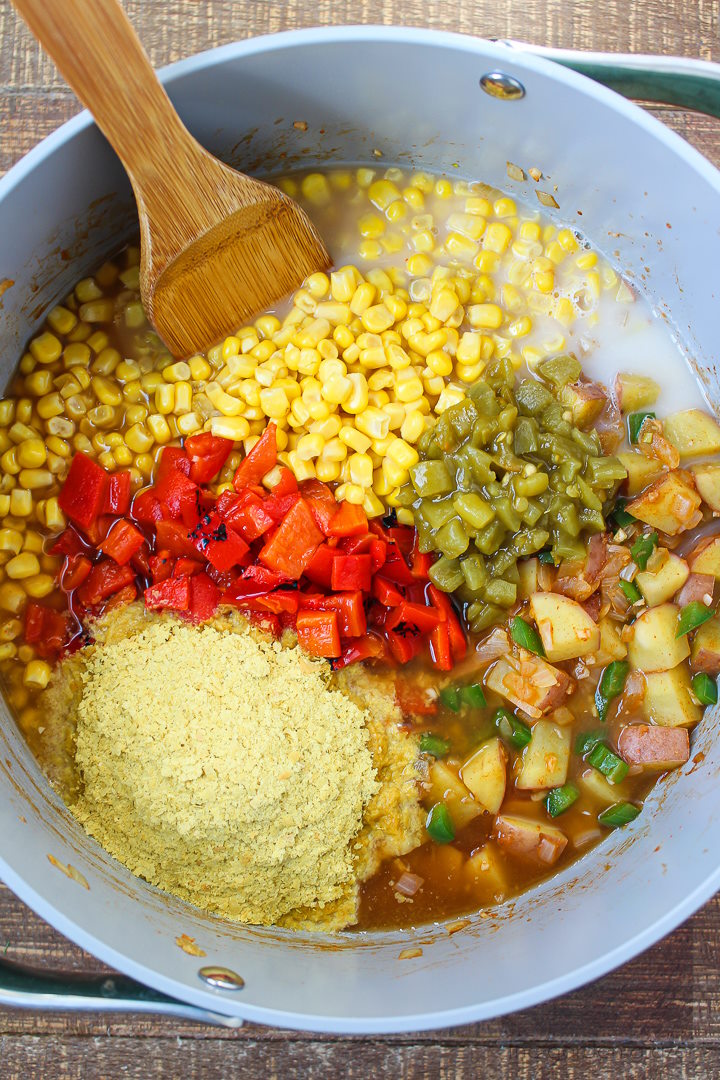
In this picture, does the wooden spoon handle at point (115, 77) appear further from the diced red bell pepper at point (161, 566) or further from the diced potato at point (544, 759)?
the diced potato at point (544, 759)

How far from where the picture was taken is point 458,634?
2695 mm

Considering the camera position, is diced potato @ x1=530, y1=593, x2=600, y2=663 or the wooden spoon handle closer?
the wooden spoon handle

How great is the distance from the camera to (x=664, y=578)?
2635 millimetres

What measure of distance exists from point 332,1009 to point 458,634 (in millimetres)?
1132

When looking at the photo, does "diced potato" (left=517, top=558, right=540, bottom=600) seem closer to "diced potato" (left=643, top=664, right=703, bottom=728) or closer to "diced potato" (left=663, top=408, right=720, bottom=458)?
"diced potato" (left=643, top=664, right=703, bottom=728)

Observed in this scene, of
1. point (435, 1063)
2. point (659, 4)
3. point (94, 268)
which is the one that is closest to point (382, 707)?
point (435, 1063)

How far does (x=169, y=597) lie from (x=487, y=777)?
1.14 m

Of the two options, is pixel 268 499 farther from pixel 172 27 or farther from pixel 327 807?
pixel 172 27

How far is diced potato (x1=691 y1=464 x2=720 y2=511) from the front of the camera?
2.64m

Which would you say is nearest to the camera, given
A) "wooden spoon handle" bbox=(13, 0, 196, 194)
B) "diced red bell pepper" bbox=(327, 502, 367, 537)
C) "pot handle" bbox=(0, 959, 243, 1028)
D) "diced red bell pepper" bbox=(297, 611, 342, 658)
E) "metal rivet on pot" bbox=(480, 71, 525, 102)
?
"wooden spoon handle" bbox=(13, 0, 196, 194)

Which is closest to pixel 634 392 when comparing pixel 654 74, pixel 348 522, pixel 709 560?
pixel 709 560

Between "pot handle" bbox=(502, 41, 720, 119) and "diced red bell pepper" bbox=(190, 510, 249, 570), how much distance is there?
5.23 ft

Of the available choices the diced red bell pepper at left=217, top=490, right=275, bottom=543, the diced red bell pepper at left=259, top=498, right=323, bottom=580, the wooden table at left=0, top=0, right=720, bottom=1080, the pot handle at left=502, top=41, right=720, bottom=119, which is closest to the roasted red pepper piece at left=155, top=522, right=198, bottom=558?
the diced red bell pepper at left=217, top=490, right=275, bottom=543

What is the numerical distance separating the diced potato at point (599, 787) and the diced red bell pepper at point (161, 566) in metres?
1.49
